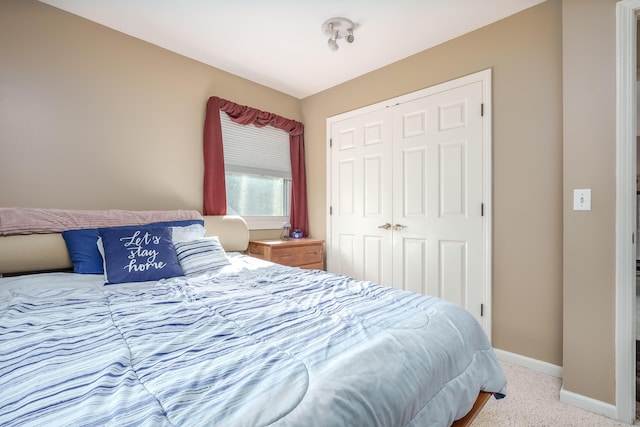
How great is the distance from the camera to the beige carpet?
1613 millimetres

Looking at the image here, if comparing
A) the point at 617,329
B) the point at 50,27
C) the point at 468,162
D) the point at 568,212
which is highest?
the point at 50,27

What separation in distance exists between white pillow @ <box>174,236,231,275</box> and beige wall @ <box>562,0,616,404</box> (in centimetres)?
219

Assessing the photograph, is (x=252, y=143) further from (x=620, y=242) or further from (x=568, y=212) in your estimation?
(x=620, y=242)

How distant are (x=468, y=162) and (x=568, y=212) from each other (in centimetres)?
79

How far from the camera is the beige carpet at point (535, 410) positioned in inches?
63.5

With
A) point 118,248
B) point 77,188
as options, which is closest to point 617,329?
point 118,248

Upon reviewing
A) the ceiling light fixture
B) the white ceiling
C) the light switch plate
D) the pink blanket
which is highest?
the white ceiling

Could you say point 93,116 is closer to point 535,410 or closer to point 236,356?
point 236,356

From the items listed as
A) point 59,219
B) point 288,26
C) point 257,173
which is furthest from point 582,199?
point 59,219

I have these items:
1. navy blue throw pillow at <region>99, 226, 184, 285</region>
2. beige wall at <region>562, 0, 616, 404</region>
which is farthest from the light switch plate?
navy blue throw pillow at <region>99, 226, 184, 285</region>

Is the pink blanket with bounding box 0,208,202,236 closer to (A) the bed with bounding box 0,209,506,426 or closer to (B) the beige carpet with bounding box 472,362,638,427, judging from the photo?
(A) the bed with bounding box 0,209,506,426

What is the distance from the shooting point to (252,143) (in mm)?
3316

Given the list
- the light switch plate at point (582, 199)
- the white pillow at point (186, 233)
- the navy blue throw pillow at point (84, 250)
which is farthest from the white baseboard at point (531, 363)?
the navy blue throw pillow at point (84, 250)

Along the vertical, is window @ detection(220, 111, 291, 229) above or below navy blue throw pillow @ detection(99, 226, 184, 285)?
above
